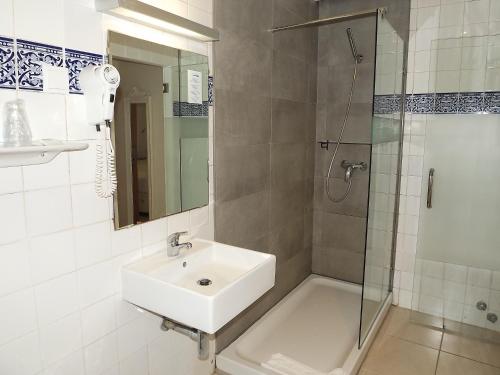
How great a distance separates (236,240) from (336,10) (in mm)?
2166

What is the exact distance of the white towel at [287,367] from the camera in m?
2.19

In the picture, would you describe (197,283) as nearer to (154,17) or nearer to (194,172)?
(194,172)

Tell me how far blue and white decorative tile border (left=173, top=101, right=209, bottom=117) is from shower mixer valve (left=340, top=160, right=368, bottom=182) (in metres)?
1.57

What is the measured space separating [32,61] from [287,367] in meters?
2.01

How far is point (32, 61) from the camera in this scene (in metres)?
1.22

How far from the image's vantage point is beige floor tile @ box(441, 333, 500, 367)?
2.49 m

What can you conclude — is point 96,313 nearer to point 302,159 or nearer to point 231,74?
point 231,74

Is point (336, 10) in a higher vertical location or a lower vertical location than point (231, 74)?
higher

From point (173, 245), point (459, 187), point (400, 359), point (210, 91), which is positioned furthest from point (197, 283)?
point (459, 187)

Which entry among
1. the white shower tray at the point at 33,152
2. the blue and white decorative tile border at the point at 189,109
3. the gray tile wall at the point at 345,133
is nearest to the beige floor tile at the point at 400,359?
the gray tile wall at the point at 345,133

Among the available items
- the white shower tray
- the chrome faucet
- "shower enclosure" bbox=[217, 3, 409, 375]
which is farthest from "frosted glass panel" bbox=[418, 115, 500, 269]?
the white shower tray

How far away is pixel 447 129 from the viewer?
2799 mm

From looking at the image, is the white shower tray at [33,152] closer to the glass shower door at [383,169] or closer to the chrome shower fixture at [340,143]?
the glass shower door at [383,169]

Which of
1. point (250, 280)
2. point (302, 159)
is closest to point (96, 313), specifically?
point (250, 280)
